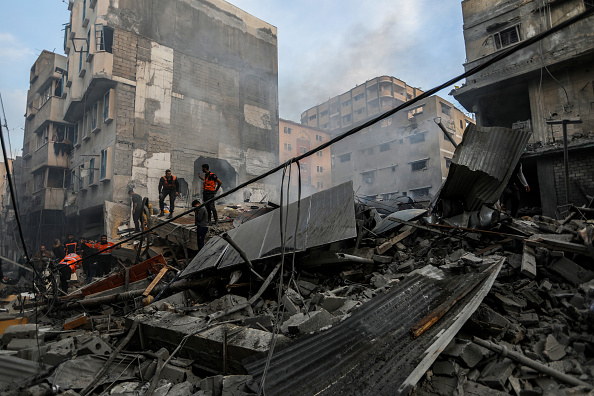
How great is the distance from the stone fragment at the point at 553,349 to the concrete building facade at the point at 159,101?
16090 mm

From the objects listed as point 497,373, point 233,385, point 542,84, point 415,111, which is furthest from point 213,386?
point 415,111

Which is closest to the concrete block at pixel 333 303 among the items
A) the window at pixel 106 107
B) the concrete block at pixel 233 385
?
the concrete block at pixel 233 385

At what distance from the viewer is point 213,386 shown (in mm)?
2945

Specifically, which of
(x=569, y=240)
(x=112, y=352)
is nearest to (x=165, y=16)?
(x=112, y=352)

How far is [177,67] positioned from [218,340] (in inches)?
751

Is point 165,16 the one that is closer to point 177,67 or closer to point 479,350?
point 177,67

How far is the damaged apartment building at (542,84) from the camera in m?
13.6

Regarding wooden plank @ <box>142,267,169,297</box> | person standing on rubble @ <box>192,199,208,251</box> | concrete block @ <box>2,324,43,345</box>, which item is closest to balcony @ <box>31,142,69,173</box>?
person standing on rubble @ <box>192,199,208,251</box>

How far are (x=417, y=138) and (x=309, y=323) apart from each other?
37013 mm

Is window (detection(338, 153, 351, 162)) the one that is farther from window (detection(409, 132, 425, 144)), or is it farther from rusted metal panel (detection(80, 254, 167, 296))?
rusted metal panel (detection(80, 254, 167, 296))

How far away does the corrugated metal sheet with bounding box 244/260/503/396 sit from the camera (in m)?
2.34

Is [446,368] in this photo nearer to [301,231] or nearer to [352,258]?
[352,258]

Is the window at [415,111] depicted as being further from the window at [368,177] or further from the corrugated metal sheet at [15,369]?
the corrugated metal sheet at [15,369]

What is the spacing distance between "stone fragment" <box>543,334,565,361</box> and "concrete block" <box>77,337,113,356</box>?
489 centimetres
